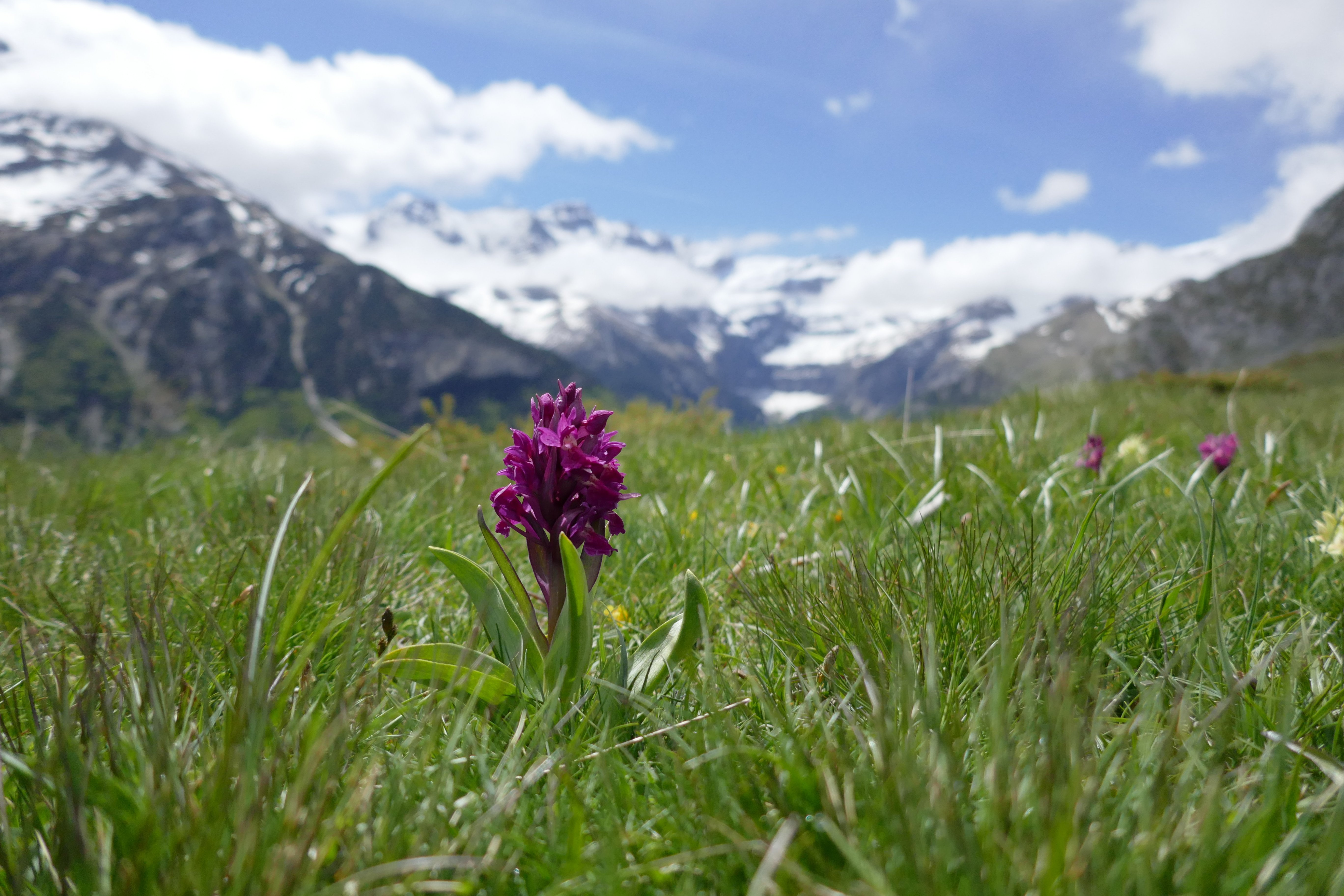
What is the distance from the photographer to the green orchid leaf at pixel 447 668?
5.59 feet

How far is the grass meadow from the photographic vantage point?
1144 millimetres

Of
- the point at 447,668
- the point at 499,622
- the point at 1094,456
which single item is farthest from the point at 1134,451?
the point at 447,668

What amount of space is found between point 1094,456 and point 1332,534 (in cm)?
126

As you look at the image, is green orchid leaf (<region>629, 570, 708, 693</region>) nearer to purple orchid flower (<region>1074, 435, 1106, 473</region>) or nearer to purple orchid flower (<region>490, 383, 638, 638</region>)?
purple orchid flower (<region>490, 383, 638, 638</region>)

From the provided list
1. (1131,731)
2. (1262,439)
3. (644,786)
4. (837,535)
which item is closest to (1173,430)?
(1262,439)

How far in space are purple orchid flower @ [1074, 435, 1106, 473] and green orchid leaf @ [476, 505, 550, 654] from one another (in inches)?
116

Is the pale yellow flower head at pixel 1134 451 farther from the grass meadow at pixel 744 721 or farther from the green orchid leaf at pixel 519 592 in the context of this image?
the green orchid leaf at pixel 519 592

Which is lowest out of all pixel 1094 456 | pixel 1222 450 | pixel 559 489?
pixel 559 489

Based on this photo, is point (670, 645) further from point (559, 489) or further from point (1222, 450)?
point (1222, 450)

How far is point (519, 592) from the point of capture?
1.93 meters

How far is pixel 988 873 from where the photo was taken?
3.64ft

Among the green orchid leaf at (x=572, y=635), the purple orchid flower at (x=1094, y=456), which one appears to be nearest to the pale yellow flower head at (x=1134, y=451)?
the purple orchid flower at (x=1094, y=456)

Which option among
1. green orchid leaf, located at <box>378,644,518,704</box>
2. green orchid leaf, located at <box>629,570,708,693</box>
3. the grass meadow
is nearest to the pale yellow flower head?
the grass meadow

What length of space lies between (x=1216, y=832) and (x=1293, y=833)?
0.32 ft
